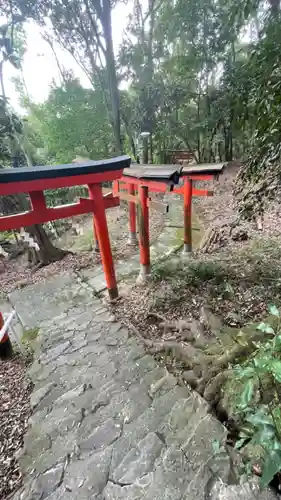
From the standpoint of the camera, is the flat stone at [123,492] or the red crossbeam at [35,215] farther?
the red crossbeam at [35,215]

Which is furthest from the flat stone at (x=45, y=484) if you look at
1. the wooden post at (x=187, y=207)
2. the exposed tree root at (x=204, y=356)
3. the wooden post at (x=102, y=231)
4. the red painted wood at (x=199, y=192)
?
the red painted wood at (x=199, y=192)

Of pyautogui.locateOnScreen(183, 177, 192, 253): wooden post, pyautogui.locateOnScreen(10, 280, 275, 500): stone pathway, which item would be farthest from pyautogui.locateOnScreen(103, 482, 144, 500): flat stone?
pyautogui.locateOnScreen(183, 177, 192, 253): wooden post

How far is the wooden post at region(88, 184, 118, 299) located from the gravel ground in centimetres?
173

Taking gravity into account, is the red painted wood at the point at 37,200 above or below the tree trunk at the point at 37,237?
above

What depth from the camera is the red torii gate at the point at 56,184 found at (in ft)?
9.05

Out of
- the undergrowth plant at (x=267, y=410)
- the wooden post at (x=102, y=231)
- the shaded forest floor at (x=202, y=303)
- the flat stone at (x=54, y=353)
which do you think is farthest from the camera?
the wooden post at (x=102, y=231)

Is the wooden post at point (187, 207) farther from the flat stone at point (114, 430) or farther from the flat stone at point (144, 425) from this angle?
the flat stone at point (144, 425)

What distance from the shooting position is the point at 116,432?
2145mm

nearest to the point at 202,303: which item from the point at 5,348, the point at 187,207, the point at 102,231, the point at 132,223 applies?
the point at 102,231

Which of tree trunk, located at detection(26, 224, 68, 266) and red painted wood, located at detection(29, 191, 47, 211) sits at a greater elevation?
red painted wood, located at detection(29, 191, 47, 211)

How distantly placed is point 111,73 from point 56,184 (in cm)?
1229

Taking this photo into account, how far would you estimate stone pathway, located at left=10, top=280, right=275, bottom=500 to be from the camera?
1693 millimetres

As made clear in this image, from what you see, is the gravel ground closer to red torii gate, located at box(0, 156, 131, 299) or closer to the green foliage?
red torii gate, located at box(0, 156, 131, 299)

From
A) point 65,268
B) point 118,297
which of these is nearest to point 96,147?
point 65,268
